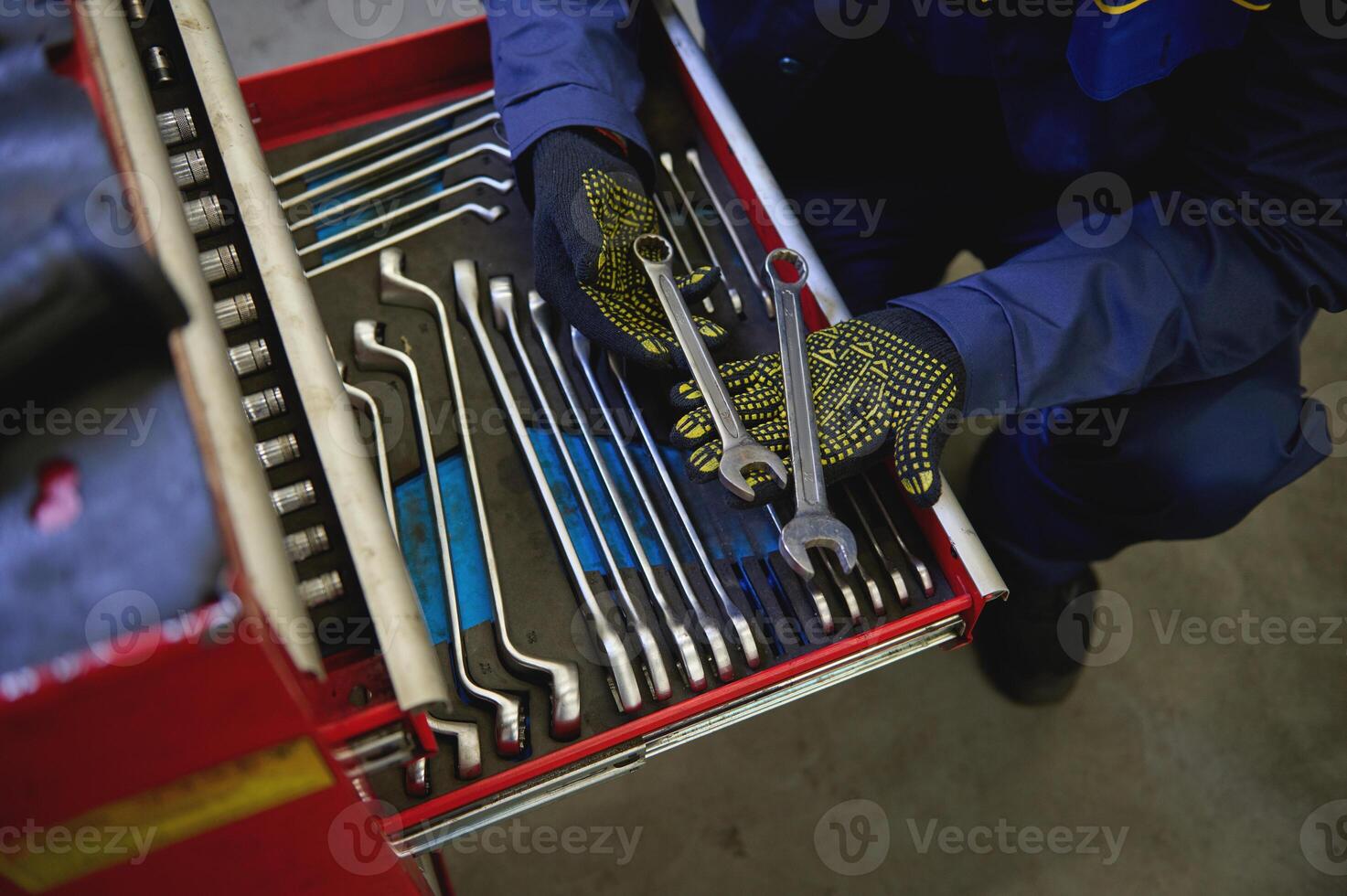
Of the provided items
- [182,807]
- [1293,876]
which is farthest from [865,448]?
[1293,876]

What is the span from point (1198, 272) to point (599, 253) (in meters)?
0.69

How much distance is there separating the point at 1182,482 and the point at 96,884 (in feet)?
4.13

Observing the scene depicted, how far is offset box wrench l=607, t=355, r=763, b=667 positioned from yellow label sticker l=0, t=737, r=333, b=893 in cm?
44

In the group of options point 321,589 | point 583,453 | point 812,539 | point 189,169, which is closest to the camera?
point 321,589

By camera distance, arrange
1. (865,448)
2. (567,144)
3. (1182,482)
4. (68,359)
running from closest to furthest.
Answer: (68,359) < (865,448) < (567,144) < (1182,482)

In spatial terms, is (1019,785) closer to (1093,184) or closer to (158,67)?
(1093,184)

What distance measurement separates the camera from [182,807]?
64 cm

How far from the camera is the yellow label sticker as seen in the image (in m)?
0.62

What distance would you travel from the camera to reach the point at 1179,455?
1.29 metres

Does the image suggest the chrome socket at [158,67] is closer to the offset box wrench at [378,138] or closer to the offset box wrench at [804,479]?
the offset box wrench at [378,138]

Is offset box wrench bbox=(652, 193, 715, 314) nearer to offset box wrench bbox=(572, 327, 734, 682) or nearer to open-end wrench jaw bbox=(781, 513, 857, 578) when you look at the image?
offset box wrench bbox=(572, 327, 734, 682)

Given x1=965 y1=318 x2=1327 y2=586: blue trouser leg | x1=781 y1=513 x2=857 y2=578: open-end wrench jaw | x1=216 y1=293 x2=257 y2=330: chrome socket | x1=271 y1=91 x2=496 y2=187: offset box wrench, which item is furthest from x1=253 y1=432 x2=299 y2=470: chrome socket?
x1=965 y1=318 x2=1327 y2=586: blue trouser leg

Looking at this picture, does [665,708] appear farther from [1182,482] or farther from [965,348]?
[1182,482]

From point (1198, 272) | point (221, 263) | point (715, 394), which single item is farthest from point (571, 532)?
point (1198, 272)
